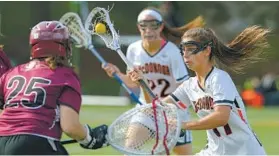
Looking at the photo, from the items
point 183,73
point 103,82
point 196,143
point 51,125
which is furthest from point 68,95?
point 103,82

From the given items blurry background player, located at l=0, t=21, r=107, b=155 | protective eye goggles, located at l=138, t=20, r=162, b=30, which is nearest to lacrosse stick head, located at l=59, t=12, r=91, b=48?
protective eye goggles, located at l=138, t=20, r=162, b=30

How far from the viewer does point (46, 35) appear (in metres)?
4.97

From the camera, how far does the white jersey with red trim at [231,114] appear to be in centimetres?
572

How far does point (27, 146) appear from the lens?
4770 millimetres

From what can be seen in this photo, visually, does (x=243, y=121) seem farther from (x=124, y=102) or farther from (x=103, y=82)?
(x=103, y=82)

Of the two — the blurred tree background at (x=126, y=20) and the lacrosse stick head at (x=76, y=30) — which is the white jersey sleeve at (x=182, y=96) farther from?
the blurred tree background at (x=126, y=20)

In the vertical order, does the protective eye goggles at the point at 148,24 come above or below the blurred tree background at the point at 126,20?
above

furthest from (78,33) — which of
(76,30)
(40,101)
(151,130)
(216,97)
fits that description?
(40,101)

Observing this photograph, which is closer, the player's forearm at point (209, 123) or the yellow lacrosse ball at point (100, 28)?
the player's forearm at point (209, 123)

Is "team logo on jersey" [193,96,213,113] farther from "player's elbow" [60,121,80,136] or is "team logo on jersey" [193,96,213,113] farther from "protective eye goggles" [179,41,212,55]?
"player's elbow" [60,121,80,136]

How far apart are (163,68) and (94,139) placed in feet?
11.4

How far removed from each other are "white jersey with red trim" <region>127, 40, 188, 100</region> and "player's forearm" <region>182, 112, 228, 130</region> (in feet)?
8.91

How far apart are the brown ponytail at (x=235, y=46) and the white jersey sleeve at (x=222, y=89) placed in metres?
0.25

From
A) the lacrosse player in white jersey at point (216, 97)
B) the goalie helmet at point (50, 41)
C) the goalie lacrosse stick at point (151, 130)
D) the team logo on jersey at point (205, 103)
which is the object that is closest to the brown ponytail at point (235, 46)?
the lacrosse player in white jersey at point (216, 97)
